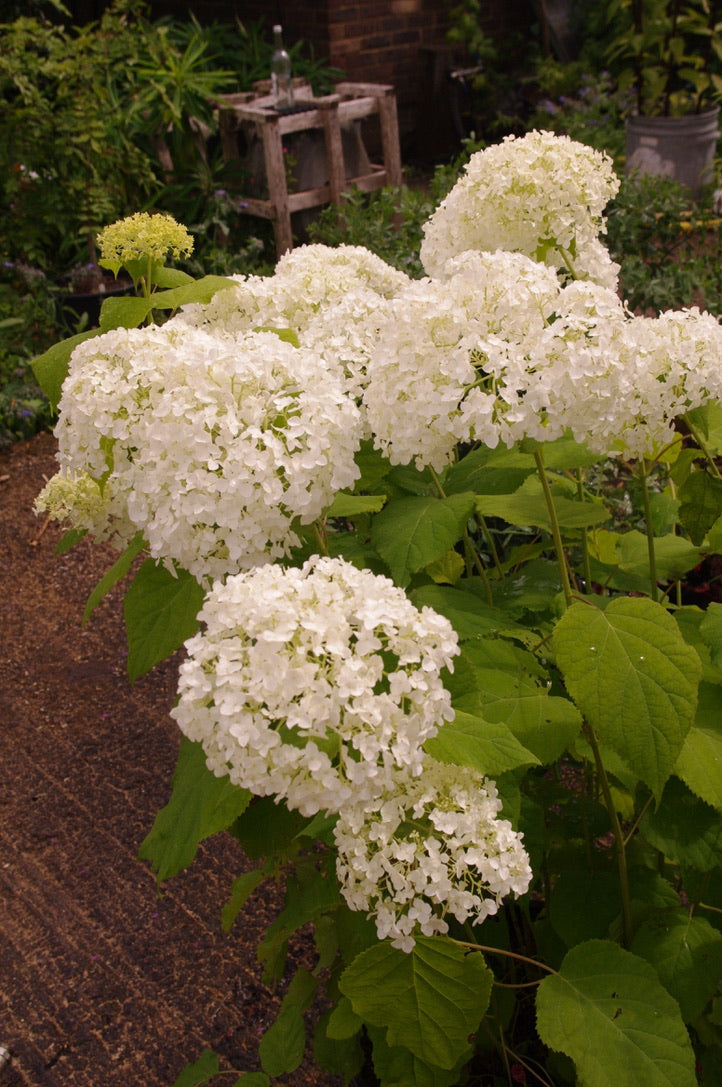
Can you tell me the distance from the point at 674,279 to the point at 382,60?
5.15m

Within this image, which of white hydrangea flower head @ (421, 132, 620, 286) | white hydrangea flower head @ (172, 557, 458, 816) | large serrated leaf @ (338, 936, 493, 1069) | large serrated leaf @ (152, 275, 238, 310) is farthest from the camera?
white hydrangea flower head @ (421, 132, 620, 286)

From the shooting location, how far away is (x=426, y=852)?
1.07 metres

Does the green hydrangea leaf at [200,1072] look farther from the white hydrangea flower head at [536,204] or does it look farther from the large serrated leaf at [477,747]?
the white hydrangea flower head at [536,204]

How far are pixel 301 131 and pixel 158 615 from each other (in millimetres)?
5600

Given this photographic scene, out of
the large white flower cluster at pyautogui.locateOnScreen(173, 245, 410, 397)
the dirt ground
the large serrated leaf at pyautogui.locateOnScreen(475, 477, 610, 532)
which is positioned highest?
the large white flower cluster at pyautogui.locateOnScreen(173, 245, 410, 397)

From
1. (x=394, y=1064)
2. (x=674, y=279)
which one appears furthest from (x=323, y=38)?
(x=394, y=1064)

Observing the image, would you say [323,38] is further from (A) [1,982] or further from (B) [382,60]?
(A) [1,982]

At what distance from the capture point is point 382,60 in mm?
8188

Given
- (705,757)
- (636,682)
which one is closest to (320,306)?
(636,682)

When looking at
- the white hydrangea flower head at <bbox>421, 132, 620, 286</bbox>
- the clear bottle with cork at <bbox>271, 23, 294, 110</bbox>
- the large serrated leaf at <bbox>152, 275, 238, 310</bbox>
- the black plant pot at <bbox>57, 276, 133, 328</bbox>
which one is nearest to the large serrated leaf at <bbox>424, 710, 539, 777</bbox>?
the large serrated leaf at <bbox>152, 275, 238, 310</bbox>

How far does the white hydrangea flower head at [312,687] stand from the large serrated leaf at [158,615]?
11.0 inches

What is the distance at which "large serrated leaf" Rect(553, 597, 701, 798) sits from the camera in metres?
1.19

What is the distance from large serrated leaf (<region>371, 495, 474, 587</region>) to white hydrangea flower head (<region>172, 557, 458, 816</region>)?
258 millimetres

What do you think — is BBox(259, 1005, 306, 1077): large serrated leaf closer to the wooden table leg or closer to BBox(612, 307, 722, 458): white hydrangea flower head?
BBox(612, 307, 722, 458): white hydrangea flower head
